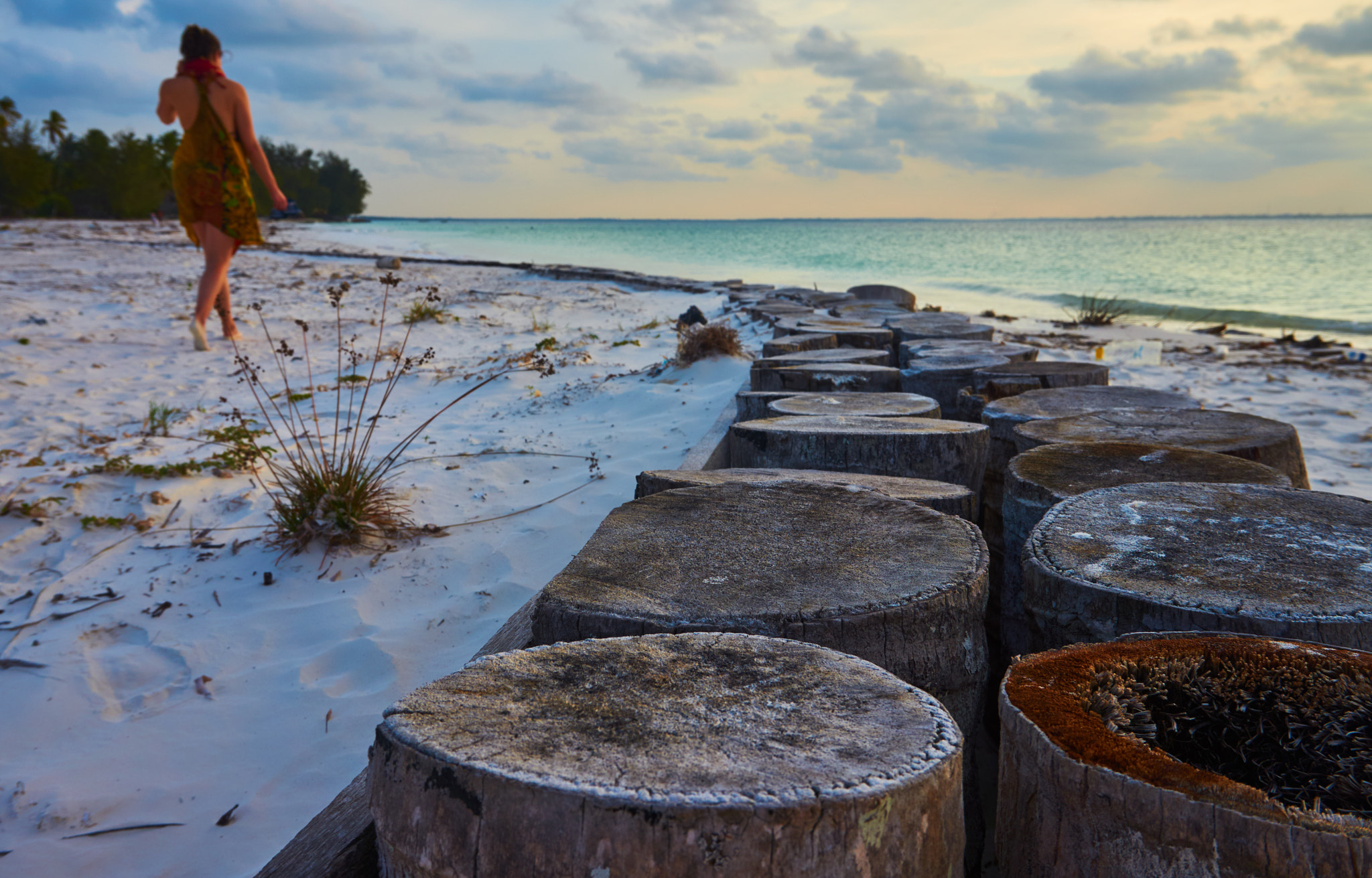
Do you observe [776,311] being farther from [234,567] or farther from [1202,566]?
[1202,566]

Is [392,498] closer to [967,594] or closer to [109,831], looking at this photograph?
[109,831]

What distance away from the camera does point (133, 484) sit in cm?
346

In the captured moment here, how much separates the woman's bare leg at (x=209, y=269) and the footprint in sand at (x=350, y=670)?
502 centimetres

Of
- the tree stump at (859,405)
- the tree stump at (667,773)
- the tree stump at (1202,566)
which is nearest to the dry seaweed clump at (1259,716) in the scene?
the tree stump at (1202,566)

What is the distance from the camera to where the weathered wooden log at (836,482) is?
1624 millimetres

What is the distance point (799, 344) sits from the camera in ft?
14.0

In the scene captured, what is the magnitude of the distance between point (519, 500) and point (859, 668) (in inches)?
107

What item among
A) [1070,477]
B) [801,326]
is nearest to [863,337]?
[801,326]

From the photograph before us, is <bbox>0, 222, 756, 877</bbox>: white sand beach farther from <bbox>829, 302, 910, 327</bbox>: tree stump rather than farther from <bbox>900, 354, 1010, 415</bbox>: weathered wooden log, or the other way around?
<bbox>829, 302, 910, 327</bbox>: tree stump

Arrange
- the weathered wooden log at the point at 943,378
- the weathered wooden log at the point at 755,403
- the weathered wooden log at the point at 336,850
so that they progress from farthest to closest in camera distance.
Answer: the weathered wooden log at the point at 943,378
the weathered wooden log at the point at 755,403
the weathered wooden log at the point at 336,850

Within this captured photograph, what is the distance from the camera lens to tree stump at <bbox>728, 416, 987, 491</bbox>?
6.68ft

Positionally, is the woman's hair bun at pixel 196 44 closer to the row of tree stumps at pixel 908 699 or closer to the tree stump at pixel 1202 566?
the row of tree stumps at pixel 908 699

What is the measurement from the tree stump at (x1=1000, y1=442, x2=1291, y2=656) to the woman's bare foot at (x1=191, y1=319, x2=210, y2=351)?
6.69m

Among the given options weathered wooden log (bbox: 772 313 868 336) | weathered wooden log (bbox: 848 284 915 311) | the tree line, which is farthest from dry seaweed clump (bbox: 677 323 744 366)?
the tree line
